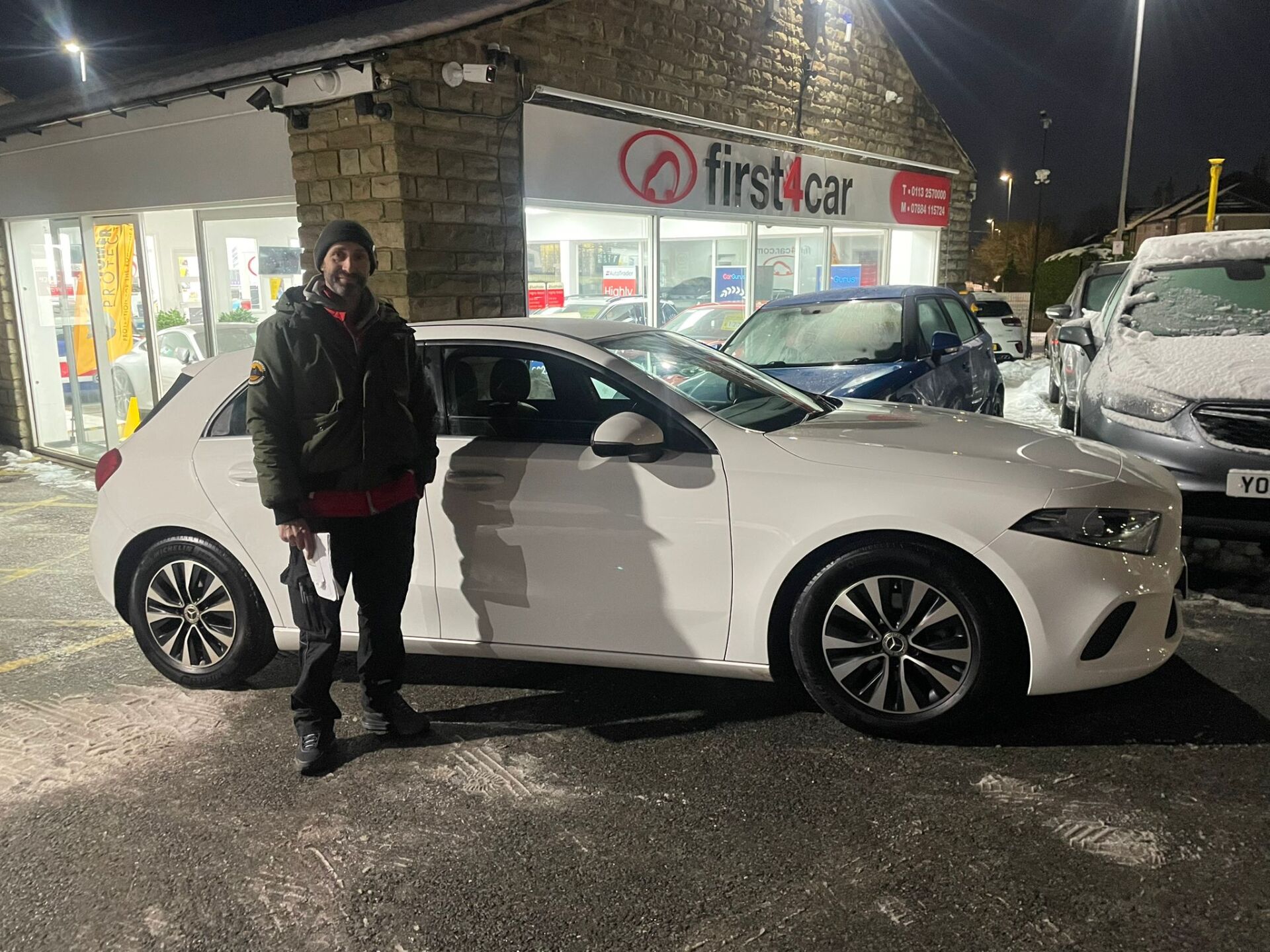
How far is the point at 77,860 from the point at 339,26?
6798mm

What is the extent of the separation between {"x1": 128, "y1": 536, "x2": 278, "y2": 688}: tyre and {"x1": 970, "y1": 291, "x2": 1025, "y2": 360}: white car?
14367mm

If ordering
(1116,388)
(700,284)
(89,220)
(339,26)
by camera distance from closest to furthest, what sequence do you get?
(1116,388) < (339,26) < (89,220) < (700,284)

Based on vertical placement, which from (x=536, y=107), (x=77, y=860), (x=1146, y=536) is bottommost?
(x=77, y=860)

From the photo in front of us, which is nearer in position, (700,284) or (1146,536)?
(1146,536)

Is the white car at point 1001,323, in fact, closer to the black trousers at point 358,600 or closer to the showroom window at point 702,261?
the showroom window at point 702,261

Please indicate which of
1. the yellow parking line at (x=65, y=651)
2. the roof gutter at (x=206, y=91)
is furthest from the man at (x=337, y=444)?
the roof gutter at (x=206, y=91)

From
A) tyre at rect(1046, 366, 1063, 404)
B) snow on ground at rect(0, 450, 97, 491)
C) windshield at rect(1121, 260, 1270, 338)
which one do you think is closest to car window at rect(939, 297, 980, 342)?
windshield at rect(1121, 260, 1270, 338)

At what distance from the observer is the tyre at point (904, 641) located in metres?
3.36

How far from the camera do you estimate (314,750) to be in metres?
3.56

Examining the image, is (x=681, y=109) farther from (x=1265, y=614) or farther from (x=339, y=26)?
(x=1265, y=614)

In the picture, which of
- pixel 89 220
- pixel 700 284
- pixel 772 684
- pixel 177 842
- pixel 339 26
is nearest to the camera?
pixel 177 842

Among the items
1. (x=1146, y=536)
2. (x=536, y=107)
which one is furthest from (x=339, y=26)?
(x=1146, y=536)

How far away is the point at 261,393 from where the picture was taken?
129 inches

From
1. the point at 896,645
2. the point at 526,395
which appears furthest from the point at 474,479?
the point at 896,645
